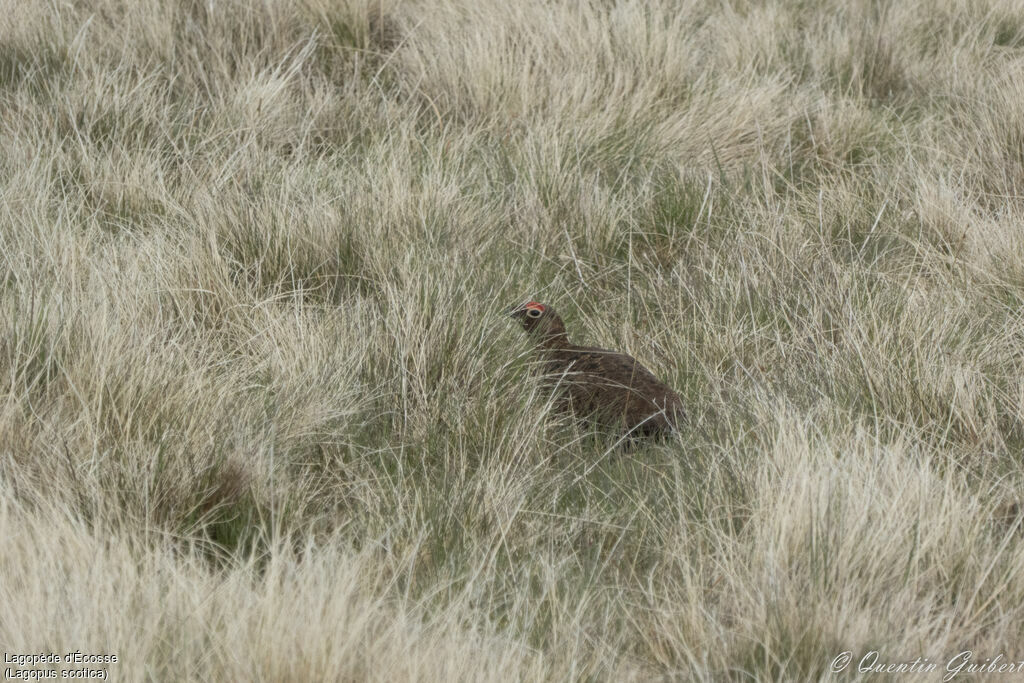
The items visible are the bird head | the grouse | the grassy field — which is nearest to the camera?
the grassy field

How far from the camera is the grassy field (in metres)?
2.26

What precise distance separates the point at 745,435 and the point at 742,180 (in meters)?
2.07

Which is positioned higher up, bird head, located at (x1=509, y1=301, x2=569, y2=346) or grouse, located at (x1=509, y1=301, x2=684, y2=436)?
bird head, located at (x1=509, y1=301, x2=569, y2=346)

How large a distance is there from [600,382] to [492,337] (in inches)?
14.1

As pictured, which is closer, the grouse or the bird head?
the grouse

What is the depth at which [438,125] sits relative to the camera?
202 inches

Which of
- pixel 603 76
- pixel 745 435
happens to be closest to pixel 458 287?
pixel 745 435

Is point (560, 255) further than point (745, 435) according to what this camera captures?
Yes

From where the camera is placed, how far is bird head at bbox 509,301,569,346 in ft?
11.7

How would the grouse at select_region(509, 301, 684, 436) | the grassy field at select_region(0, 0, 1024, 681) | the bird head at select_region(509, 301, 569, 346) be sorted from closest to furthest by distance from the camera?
the grassy field at select_region(0, 0, 1024, 681), the grouse at select_region(509, 301, 684, 436), the bird head at select_region(509, 301, 569, 346)

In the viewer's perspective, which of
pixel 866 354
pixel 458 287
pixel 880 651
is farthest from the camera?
pixel 458 287

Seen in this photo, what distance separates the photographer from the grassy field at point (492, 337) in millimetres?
2264

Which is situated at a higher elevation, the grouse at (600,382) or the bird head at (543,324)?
the bird head at (543,324)

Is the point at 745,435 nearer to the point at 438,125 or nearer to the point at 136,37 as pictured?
the point at 438,125
